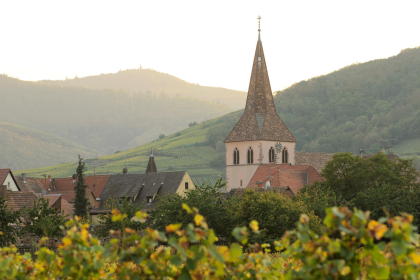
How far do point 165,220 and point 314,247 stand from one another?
1087 inches

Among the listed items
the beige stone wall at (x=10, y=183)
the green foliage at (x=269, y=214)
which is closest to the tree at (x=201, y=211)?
the green foliage at (x=269, y=214)

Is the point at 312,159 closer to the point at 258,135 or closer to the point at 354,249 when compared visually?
the point at 258,135

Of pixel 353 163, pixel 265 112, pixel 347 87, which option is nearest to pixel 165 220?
pixel 353 163

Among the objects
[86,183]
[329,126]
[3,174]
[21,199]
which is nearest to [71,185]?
[86,183]

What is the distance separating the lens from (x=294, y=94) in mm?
192625

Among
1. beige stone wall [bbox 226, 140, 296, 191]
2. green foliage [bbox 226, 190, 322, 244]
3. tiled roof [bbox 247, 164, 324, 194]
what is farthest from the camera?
beige stone wall [bbox 226, 140, 296, 191]

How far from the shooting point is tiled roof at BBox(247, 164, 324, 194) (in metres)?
70.6

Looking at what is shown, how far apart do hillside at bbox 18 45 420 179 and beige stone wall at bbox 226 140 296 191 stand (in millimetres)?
52233

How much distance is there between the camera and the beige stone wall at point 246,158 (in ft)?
278

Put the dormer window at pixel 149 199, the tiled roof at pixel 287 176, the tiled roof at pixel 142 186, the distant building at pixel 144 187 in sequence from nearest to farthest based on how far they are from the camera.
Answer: the tiled roof at pixel 287 176 < the dormer window at pixel 149 199 < the distant building at pixel 144 187 < the tiled roof at pixel 142 186

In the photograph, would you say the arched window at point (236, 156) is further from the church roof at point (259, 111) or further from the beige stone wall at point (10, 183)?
the beige stone wall at point (10, 183)

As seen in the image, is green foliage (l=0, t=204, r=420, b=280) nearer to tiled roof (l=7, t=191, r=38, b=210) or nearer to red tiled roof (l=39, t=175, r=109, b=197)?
tiled roof (l=7, t=191, r=38, b=210)

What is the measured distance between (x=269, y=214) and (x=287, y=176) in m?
39.6

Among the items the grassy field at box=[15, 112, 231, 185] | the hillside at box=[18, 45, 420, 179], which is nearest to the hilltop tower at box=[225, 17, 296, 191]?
the grassy field at box=[15, 112, 231, 185]
